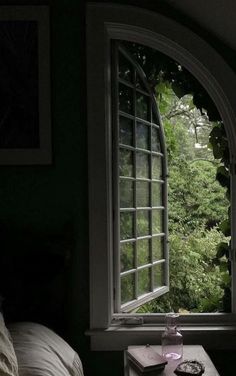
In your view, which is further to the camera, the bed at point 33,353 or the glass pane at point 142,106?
the glass pane at point 142,106

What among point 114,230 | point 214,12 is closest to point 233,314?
point 114,230

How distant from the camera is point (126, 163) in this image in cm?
237

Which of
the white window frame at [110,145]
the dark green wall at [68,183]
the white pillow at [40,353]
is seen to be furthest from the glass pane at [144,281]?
the white pillow at [40,353]

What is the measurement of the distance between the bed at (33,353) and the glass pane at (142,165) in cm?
102

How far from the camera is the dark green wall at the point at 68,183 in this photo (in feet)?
7.18

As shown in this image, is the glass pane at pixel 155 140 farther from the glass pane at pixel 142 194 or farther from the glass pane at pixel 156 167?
the glass pane at pixel 142 194

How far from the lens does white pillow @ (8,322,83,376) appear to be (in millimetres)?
1435

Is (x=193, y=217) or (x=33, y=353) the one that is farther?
(x=193, y=217)

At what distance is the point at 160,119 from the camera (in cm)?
245

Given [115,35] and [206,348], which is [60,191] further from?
[206,348]

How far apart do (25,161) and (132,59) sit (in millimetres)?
864

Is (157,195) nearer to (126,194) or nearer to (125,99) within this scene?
(126,194)

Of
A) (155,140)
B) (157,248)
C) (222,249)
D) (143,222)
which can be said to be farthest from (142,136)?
(222,249)

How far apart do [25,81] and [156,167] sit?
2.95 ft
